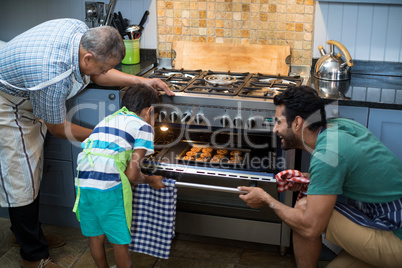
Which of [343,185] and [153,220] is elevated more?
[343,185]

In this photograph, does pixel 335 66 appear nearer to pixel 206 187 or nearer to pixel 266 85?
pixel 266 85

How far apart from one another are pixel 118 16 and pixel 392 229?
75.2 inches

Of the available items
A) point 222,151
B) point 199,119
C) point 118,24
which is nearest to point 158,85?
point 199,119

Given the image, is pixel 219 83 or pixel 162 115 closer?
pixel 162 115

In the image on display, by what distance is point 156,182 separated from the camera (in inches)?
92.5

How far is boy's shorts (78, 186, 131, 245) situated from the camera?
2.16m

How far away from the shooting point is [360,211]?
2.00 metres

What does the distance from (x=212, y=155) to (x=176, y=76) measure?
484 mm

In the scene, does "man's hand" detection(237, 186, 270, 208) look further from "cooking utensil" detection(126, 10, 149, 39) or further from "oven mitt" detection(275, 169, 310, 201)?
"cooking utensil" detection(126, 10, 149, 39)

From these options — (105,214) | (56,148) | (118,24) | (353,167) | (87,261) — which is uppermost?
(118,24)

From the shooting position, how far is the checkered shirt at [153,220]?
2391mm

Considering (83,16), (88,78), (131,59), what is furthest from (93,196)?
(83,16)

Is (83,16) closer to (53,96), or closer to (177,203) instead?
(53,96)

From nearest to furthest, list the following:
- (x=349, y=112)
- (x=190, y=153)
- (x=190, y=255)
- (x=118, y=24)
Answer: (x=349, y=112), (x=190, y=153), (x=190, y=255), (x=118, y=24)
